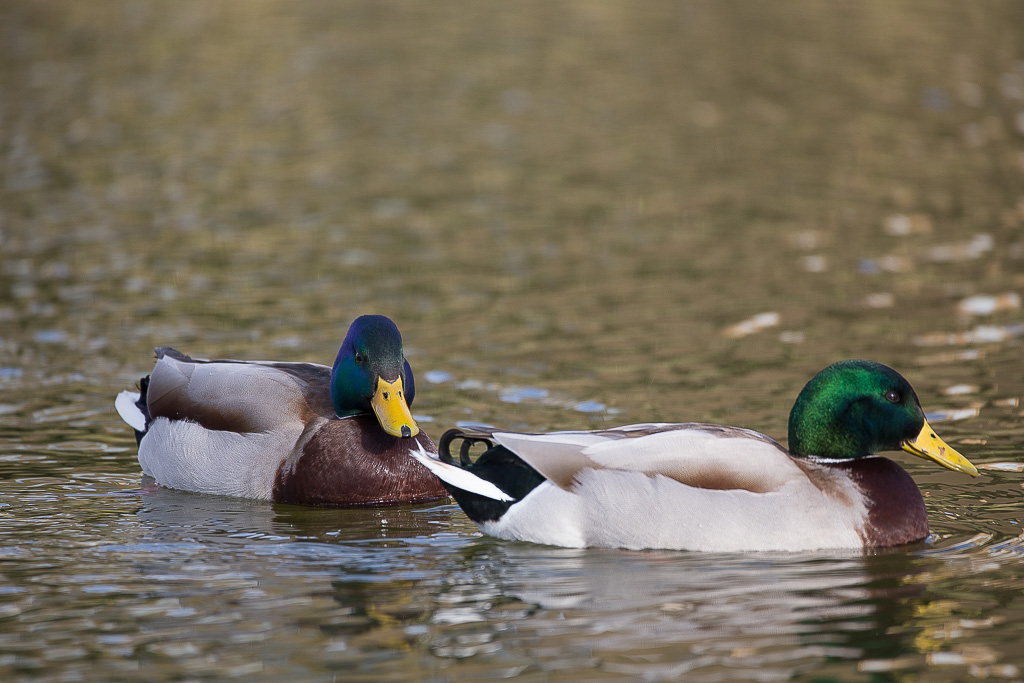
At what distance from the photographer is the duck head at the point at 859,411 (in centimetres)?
745

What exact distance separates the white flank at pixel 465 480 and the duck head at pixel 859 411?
1.57 metres

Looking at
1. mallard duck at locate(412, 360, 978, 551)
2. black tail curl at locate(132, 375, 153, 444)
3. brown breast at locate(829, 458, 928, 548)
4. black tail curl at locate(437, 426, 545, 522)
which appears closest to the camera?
mallard duck at locate(412, 360, 978, 551)

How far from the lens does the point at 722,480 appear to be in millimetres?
7145

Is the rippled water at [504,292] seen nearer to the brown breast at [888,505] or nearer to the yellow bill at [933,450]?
the brown breast at [888,505]

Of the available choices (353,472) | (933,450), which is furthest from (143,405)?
(933,450)

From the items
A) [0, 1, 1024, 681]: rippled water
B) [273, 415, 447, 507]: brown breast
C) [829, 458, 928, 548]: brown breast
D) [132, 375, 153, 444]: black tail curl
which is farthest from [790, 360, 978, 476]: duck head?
[132, 375, 153, 444]: black tail curl

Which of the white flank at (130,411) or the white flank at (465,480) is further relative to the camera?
the white flank at (130,411)

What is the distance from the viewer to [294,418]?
869cm

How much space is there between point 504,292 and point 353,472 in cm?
535

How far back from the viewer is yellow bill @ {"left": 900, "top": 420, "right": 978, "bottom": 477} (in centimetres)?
753

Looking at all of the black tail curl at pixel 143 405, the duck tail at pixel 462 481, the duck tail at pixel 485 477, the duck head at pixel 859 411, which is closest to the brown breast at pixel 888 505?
the duck head at pixel 859 411

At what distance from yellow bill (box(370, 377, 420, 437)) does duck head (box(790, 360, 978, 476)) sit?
2.12 meters

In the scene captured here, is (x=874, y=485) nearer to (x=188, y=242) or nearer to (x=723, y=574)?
(x=723, y=574)

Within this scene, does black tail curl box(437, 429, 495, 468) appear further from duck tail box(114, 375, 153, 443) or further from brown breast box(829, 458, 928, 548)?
duck tail box(114, 375, 153, 443)
